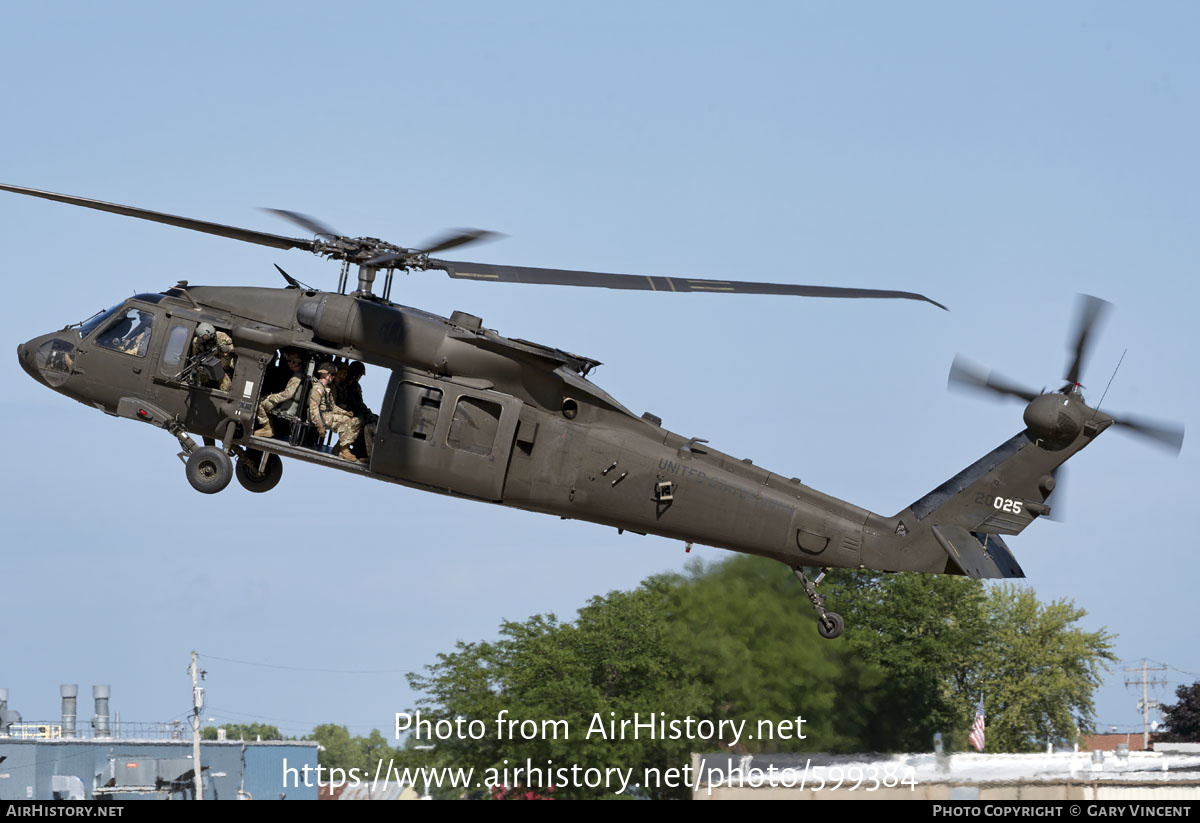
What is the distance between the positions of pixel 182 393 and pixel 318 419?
220cm

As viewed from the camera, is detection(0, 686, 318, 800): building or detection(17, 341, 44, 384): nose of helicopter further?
detection(0, 686, 318, 800): building

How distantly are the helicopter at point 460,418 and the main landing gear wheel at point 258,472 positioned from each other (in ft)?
2.53

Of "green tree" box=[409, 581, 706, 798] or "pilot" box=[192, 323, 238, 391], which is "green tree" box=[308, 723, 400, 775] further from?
"pilot" box=[192, 323, 238, 391]

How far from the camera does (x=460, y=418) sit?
66.4 ft

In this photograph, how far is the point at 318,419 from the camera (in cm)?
2058

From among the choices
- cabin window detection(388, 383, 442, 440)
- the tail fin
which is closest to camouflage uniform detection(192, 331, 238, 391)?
cabin window detection(388, 383, 442, 440)

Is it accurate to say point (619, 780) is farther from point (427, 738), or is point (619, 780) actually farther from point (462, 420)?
point (462, 420)

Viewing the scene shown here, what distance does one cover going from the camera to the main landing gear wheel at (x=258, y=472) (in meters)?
22.0

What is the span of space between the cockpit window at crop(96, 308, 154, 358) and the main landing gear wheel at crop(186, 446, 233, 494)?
Result: 1811 millimetres

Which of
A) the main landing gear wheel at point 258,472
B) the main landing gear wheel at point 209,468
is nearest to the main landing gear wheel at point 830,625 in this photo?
the main landing gear wheel at point 258,472

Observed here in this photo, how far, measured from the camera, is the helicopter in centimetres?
2030

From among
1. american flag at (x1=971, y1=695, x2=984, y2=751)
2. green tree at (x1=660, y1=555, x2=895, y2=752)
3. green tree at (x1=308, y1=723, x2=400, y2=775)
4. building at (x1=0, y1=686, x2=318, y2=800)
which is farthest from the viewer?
building at (x1=0, y1=686, x2=318, y2=800)

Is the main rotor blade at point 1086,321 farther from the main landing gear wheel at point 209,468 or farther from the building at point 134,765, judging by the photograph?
the building at point 134,765
